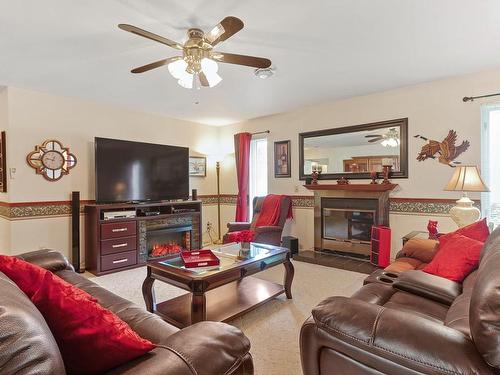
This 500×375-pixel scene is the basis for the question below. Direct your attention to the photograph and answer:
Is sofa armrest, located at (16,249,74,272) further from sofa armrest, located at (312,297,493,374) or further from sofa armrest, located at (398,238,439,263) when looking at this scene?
sofa armrest, located at (398,238,439,263)

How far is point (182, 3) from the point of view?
2039 mm

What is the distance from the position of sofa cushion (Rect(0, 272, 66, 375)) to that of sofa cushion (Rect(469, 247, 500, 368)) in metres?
1.17

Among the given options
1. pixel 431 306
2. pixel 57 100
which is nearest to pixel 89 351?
pixel 431 306

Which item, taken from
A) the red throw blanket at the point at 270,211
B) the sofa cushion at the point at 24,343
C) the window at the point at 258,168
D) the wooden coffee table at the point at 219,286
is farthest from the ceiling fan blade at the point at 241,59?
the window at the point at 258,168

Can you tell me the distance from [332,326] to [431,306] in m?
0.84

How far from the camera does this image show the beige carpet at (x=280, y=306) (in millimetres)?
1946

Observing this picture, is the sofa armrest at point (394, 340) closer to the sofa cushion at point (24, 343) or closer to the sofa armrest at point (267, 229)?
the sofa cushion at point (24, 343)

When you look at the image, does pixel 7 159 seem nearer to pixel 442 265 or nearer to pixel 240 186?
pixel 240 186

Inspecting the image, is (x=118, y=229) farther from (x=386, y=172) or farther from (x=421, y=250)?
(x=386, y=172)

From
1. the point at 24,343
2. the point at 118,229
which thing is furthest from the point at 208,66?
the point at 118,229

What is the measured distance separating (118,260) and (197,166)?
237 centimetres

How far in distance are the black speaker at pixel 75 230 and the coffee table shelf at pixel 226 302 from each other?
2097 millimetres

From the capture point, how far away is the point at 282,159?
5.12 m

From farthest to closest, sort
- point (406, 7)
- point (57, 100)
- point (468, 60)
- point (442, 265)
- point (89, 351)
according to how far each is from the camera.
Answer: point (57, 100) < point (468, 60) < point (406, 7) < point (442, 265) < point (89, 351)
